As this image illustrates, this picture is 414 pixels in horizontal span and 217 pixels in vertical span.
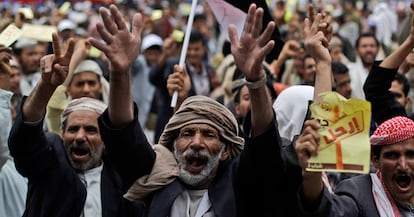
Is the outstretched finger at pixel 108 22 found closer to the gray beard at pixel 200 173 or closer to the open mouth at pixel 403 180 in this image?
the gray beard at pixel 200 173

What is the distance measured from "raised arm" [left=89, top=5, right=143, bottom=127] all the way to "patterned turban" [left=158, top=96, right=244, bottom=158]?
432mm

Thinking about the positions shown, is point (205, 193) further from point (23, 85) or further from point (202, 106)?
point (23, 85)

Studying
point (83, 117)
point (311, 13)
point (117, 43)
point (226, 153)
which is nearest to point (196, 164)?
point (226, 153)

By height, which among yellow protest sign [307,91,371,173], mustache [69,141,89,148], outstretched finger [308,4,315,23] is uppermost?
outstretched finger [308,4,315,23]

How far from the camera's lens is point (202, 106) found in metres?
5.20

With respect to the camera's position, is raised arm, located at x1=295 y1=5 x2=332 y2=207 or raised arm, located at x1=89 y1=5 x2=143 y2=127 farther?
raised arm, located at x1=89 y1=5 x2=143 y2=127

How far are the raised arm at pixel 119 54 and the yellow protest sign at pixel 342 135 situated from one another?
2.88 feet

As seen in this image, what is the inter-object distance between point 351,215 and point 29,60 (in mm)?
6395

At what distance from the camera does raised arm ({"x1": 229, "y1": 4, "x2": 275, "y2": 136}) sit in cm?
441

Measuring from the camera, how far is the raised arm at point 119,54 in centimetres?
458

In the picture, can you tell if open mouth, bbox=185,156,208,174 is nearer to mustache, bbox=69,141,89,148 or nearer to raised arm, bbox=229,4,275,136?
raised arm, bbox=229,4,275,136

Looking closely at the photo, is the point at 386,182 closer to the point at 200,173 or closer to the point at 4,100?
the point at 200,173

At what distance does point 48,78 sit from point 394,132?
65.9 inches

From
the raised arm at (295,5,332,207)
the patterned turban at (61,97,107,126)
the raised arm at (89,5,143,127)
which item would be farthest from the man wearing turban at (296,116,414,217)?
the patterned turban at (61,97,107,126)
